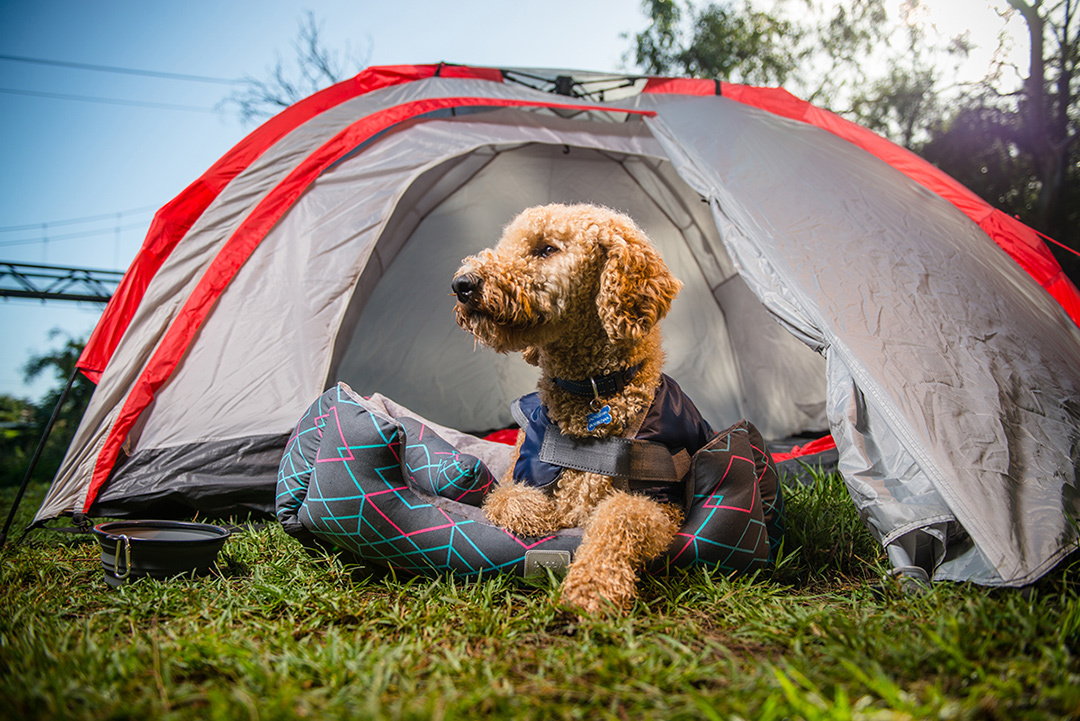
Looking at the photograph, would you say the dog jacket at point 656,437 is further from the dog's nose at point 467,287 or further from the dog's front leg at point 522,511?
the dog's nose at point 467,287

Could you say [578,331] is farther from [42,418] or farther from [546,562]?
[42,418]

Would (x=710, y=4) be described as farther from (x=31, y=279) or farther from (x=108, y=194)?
(x=108, y=194)

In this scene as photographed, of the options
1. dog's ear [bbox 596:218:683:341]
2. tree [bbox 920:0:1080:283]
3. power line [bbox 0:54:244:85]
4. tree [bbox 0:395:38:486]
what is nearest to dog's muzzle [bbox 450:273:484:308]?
dog's ear [bbox 596:218:683:341]

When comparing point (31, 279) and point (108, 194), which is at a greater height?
point (108, 194)

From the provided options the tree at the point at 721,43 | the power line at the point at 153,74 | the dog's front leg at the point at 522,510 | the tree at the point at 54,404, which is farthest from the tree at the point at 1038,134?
the power line at the point at 153,74

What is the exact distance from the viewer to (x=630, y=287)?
152 centimetres

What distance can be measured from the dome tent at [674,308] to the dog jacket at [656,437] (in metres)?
0.47

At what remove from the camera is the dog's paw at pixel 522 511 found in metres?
1.50

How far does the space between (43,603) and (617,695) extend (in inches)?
59.5

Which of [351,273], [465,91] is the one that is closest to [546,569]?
[351,273]

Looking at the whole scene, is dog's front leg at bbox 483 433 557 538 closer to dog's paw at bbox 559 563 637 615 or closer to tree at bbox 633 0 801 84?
dog's paw at bbox 559 563 637 615

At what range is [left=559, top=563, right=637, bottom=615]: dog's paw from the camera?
1.25m

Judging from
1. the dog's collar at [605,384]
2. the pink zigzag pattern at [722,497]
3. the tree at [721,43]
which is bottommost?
the pink zigzag pattern at [722,497]

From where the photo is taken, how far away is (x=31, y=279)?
7859 millimetres
